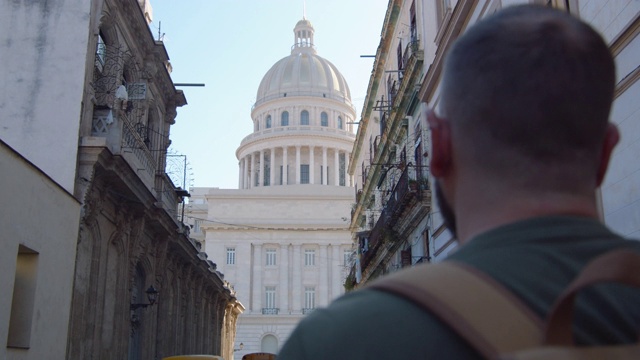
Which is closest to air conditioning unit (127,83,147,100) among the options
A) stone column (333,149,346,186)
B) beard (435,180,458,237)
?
beard (435,180,458,237)

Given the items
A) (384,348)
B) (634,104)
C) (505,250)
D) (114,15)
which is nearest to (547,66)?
(505,250)

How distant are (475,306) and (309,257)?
7177cm

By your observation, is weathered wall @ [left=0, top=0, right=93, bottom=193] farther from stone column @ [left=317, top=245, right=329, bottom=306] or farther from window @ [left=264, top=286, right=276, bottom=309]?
window @ [left=264, top=286, right=276, bottom=309]

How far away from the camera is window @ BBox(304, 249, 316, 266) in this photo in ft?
239

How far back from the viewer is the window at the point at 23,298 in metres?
15.5

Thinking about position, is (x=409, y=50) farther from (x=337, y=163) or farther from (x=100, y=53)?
(x=337, y=163)

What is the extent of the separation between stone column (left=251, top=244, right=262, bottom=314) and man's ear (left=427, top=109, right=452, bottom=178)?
2779 inches

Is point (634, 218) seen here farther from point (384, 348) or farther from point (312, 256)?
point (312, 256)

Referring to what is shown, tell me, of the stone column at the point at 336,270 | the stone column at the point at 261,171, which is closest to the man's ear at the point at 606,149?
the stone column at the point at 336,270

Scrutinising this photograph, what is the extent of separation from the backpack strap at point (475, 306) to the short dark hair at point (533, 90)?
0.38 metres

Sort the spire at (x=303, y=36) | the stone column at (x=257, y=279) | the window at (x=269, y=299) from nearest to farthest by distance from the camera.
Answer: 1. the stone column at (x=257, y=279)
2. the window at (x=269, y=299)
3. the spire at (x=303, y=36)

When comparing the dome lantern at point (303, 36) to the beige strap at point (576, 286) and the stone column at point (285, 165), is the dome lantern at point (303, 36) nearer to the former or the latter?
the stone column at point (285, 165)

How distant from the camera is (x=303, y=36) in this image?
109 metres

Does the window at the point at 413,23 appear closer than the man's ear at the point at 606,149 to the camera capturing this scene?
No
